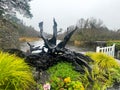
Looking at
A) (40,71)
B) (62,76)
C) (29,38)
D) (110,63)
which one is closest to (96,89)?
(62,76)

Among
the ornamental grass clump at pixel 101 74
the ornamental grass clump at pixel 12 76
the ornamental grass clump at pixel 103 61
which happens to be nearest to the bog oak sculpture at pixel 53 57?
the ornamental grass clump at pixel 101 74

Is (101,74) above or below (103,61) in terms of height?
below

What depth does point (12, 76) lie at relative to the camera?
537 centimetres

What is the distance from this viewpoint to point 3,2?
54.0 feet

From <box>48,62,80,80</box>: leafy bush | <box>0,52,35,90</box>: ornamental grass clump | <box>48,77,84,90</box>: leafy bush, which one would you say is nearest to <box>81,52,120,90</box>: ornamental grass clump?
<box>48,62,80,80</box>: leafy bush

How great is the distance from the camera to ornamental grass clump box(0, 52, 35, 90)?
5281 millimetres

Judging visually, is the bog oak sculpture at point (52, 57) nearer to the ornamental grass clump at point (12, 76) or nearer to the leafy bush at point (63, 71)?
the leafy bush at point (63, 71)

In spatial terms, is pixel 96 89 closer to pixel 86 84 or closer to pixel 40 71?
pixel 86 84

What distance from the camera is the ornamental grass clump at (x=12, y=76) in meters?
5.28

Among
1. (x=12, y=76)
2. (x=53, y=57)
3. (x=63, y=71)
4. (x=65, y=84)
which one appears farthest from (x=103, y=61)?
(x=12, y=76)

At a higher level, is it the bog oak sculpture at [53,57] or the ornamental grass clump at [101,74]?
the bog oak sculpture at [53,57]

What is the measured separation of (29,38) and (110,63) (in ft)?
43.3

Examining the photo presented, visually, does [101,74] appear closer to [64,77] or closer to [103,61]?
[103,61]

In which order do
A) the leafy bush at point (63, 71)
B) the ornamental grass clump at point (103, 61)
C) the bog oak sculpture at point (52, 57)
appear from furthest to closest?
the ornamental grass clump at point (103, 61) < the bog oak sculpture at point (52, 57) < the leafy bush at point (63, 71)
